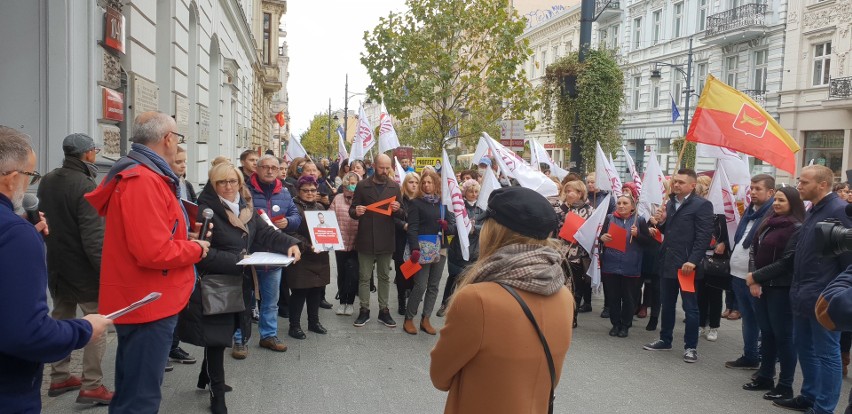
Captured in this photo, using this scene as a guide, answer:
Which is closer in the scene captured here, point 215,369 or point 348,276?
point 215,369

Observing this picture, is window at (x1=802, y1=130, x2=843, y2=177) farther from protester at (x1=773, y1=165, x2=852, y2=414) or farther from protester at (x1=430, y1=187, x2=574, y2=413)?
protester at (x1=430, y1=187, x2=574, y2=413)

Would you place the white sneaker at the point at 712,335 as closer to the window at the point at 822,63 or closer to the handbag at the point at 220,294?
the handbag at the point at 220,294

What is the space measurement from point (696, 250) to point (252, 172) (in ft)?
15.5

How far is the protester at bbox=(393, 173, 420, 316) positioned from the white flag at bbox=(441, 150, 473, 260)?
34cm

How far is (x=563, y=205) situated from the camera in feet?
29.4

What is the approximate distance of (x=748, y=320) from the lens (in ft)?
22.1

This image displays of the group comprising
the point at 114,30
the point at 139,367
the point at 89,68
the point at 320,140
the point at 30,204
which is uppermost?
the point at 320,140

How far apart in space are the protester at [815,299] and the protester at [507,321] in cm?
344

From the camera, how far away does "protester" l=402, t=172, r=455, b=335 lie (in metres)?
7.70

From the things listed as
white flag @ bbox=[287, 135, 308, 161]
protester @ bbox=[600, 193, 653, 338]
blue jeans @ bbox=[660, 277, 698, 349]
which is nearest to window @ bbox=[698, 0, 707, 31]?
white flag @ bbox=[287, 135, 308, 161]

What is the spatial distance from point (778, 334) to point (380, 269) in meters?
4.24

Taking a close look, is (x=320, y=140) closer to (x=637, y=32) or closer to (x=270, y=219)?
(x=637, y=32)

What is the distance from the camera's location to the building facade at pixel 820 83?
2719 centimetres

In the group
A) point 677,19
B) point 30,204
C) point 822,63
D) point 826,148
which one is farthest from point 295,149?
point 677,19
